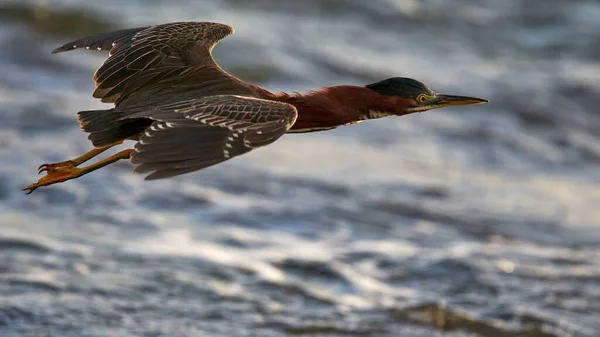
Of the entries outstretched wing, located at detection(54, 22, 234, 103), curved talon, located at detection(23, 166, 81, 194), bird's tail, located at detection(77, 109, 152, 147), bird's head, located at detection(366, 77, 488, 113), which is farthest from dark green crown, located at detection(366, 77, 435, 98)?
curved talon, located at detection(23, 166, 81, 194)

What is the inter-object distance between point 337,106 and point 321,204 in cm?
420

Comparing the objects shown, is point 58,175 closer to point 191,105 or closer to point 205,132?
point 191,105

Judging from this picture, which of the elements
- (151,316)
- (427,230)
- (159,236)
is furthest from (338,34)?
(151,316)

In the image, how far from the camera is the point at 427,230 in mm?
10031

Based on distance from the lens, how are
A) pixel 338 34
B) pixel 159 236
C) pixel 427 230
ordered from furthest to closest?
pixel 338 34 → pixel 427 230 → pixel 159 236

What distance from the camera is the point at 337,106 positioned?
6.08m

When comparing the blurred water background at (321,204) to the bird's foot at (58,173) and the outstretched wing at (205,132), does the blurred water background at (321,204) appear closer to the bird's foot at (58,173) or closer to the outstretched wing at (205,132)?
the bird's foot at (58,173)

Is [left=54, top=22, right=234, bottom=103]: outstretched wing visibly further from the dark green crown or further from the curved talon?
the dark green crown

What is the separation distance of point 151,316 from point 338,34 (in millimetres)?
8236

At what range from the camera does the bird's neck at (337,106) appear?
6.04m

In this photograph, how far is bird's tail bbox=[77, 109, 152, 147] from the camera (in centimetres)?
558

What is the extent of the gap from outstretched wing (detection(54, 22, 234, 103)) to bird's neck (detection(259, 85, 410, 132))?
2.04 feet

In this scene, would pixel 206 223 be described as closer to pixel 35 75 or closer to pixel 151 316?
pixel 151 316

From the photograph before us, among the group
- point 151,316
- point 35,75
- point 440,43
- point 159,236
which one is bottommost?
point 151,316
